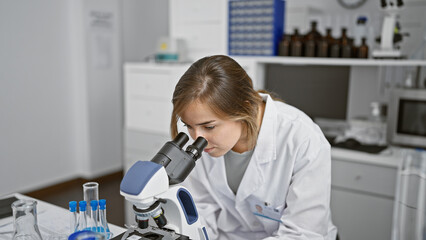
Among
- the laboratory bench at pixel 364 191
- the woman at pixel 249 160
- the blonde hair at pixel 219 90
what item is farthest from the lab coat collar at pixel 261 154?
the laboratory bench at pixel 364 191

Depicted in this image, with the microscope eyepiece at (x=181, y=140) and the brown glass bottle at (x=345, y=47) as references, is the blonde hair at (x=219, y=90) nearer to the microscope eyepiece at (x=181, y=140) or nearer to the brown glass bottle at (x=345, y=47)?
the microscope eyepiece at (x=181, y=140)

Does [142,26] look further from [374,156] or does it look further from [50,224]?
[50,224]

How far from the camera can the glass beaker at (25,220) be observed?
105 cm

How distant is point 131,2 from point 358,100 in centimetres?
262

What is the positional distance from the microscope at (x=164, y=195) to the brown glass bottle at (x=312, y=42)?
1589mm

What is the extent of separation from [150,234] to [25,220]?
0.37m

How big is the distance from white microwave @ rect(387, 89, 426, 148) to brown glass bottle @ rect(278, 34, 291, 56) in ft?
2.25

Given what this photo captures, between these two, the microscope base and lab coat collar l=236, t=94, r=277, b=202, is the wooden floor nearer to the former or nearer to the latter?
lab coat collar l=236, t=94, r=277, b=202

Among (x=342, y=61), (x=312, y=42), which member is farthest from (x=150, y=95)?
(x=342, y=61)

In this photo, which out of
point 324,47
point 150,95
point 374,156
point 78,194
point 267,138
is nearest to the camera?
point 267,138

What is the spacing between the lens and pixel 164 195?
995mm

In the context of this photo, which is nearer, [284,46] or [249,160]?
[249,160]

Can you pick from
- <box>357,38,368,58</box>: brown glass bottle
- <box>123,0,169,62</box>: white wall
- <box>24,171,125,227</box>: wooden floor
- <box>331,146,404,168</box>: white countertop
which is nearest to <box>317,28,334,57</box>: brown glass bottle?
<box>357,38,368,58</box>: brown glass bottle

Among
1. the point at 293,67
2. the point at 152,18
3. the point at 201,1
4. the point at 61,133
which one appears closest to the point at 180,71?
the point at 201,1
